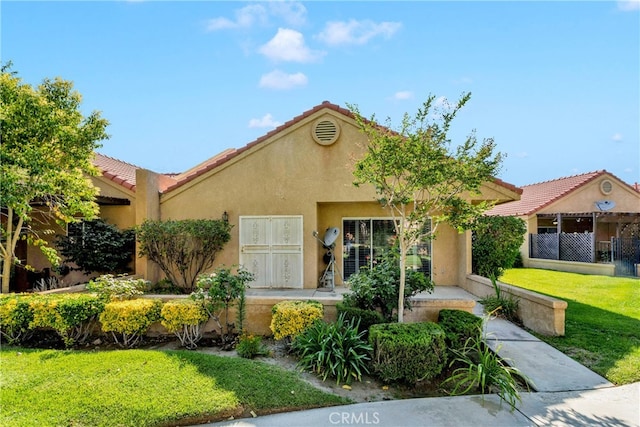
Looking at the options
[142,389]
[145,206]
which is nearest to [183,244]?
[145,206]

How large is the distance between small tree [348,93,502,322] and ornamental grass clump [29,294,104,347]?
6427mm

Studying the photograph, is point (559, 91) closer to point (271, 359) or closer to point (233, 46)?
point (233, 46)

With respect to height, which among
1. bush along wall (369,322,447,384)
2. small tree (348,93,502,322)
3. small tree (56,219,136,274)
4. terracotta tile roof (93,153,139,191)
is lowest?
bush along wall (369,322,447,384)

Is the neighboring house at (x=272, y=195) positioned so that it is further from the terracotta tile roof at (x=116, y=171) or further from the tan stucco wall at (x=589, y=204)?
the tan stucco wall at (x=589, y=204)

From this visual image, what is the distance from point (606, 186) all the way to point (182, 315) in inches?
1130

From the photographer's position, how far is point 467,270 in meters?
12.7

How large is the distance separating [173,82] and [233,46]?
9.46ft

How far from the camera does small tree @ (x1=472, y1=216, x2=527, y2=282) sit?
13430mm

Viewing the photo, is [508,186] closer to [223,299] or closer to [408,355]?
[408,355]

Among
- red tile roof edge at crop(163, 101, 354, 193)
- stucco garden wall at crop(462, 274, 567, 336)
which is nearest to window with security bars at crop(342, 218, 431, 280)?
red tile roof edge at crop(163, 101, 354, 193)

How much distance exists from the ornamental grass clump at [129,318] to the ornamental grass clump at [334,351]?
3.25 m

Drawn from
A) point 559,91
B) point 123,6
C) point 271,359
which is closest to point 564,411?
point 271,359

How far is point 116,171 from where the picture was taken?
47.8 ft

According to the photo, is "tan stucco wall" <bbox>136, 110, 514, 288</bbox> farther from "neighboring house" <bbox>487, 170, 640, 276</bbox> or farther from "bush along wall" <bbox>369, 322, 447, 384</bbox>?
"neighboring house" <bbox>487, 170, 640, 276</bbox>
